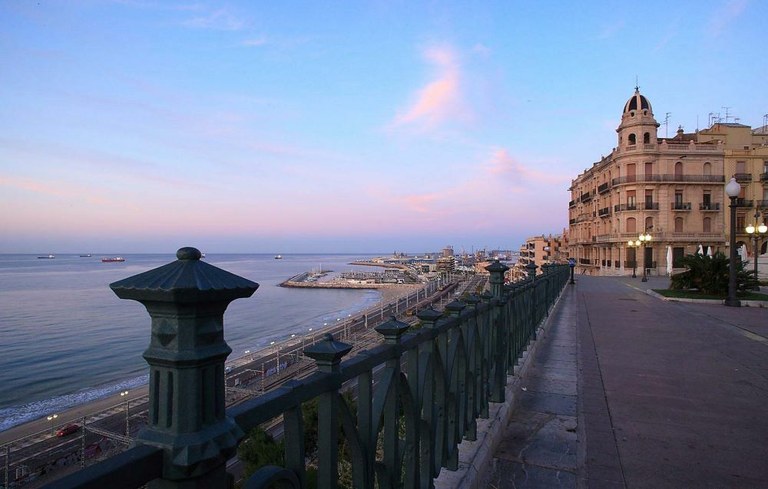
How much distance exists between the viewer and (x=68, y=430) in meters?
16.6

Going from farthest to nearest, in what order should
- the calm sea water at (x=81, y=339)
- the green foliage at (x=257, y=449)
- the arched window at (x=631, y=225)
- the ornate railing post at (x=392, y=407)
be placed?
the arched window at (x=631, y=225), the calm sea water at (x=81, y=339), the green foliage at (x=257, y=449), the ornate railing post at (x=392, y=407)

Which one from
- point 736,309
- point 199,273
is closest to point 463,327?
point 199,273

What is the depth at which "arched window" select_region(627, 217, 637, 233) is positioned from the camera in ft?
130

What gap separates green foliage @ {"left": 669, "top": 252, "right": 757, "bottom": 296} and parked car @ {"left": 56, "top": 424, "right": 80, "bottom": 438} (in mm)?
23858

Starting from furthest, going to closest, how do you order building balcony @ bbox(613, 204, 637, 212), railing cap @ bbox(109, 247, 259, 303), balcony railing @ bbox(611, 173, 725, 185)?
building balcony @ bbox(613, 204, 637, 212)
balcony railing @ bbox(611, 173, 725, 185)
railing cap @ bbox(109, 247, 259, 303)

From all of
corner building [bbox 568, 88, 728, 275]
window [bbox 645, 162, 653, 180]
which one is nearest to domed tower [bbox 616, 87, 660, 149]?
corner building [bbox 568, 88, 728, 275]

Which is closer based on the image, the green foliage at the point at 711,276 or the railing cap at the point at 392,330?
the railing cap at the point at 392,330

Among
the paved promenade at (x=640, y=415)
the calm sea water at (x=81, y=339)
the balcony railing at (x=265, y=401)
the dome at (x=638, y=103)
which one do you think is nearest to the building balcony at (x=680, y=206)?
the dome at (x=638, y=103)

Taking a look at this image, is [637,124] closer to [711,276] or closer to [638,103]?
[638,103]

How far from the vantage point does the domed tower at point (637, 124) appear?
3909 centimetres

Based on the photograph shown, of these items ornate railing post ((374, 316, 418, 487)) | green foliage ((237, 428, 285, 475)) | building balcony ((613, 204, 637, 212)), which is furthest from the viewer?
building balcony ((613, 204, 637, 212))

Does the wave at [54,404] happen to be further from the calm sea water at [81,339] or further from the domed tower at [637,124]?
the domed tower at [637,124]

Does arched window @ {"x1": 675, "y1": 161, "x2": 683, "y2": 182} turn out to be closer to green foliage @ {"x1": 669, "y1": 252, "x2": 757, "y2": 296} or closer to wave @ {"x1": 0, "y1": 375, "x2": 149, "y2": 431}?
green foliage @ {"x1": 669, "y1": 252, "x2": 757, "y2": 296}

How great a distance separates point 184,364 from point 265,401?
341 millimetres
